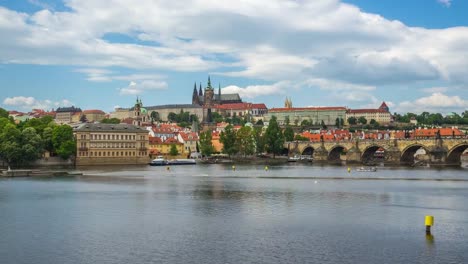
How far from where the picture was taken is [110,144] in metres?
111

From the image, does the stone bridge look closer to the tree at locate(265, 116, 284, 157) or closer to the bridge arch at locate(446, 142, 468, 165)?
the bridge arch at locate(446, 142, 468, 165)

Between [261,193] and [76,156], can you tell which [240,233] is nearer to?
[261,193]

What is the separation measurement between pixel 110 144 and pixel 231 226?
82479mm

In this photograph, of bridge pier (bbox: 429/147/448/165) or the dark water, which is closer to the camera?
the dark water

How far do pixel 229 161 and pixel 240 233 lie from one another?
9476 centimetres

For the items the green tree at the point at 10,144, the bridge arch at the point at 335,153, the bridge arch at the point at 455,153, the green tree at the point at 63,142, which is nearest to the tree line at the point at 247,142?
the bridge arch at the point at 335,153

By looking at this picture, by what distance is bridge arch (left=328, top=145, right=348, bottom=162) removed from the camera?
12519 centimetres

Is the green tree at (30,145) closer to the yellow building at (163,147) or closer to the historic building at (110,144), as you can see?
the historic building at (110,144)

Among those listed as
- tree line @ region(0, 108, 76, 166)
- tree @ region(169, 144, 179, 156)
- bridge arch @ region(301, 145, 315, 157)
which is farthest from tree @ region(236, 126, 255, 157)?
tree line @ region(0, 108, 76, 166)

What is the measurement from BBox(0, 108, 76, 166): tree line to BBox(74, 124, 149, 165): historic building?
2226mm

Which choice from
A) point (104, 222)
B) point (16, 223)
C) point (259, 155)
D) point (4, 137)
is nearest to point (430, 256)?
point (104, 222)

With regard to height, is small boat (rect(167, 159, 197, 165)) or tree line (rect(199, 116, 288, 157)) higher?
tree line (rect(199, 116, 288, 157))

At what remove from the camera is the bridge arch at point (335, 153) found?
125188 millimetres

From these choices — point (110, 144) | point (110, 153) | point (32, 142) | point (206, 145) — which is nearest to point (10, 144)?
point (32, 142)
